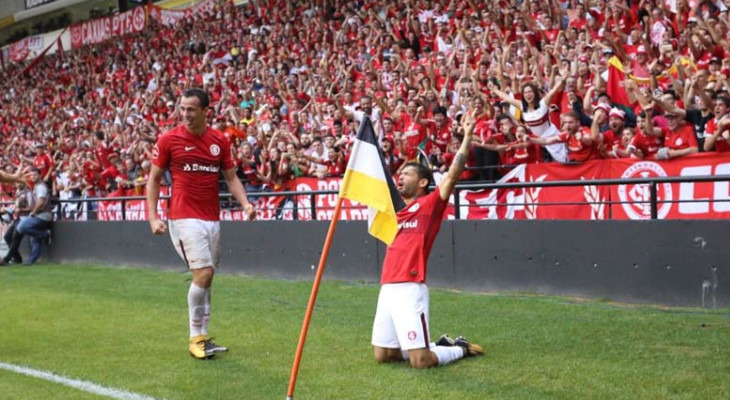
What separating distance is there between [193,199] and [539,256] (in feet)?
16.3

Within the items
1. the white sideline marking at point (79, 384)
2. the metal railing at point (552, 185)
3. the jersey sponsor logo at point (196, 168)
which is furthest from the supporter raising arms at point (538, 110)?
the white sideline marking at point (79, 384)

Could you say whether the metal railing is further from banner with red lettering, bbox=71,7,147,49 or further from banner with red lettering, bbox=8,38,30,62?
banner with red lettering, bbox=8,38,30,62

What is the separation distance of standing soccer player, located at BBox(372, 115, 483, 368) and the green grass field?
0.52ft

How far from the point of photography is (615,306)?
10406 millimetres

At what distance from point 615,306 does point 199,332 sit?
4697mm

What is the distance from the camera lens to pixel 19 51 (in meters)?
45.4

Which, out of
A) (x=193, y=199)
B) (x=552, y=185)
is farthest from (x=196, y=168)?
(x=552, y=185)

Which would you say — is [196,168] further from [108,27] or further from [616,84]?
[108,27]

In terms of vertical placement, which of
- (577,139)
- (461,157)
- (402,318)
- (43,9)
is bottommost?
(402,318)

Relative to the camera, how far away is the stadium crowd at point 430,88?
12320mm

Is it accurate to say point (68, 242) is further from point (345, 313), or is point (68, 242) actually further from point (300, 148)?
point (345, 313)

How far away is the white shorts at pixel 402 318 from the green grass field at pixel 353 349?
0.22 m

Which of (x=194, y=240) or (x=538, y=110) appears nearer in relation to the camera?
(x=194, y=240)

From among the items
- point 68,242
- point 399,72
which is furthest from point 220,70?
point 399,72
